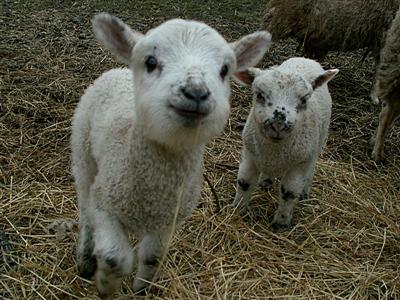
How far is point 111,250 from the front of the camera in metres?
2.80

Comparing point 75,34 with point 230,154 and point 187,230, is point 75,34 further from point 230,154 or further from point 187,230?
point 187,230

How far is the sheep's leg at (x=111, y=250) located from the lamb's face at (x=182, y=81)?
0.55m

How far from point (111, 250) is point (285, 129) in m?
1.65

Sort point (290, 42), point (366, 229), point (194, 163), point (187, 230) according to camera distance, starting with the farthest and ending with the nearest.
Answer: point (290, 42)
point (366, 229)
point (187, 230)
point (194, 163)

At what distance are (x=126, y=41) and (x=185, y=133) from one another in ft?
2.51

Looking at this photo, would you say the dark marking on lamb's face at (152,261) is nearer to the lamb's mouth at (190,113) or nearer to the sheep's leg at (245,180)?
the lamb's mouth at (190,113)

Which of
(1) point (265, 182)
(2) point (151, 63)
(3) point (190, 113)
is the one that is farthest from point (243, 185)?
(3) point (190, 113)

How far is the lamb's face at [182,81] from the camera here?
240 cm

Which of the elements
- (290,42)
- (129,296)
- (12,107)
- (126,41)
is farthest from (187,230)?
(290,42)

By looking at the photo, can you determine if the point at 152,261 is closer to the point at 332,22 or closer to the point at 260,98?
the point at 260,98

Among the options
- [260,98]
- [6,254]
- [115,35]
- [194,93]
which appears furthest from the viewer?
[260,98]

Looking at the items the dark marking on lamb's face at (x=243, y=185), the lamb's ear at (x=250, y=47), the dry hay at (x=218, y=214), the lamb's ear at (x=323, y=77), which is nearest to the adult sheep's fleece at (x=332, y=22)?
the dry hay at (x=218, y=214)

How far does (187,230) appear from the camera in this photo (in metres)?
4.28

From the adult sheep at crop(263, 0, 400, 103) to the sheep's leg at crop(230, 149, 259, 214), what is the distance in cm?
326
